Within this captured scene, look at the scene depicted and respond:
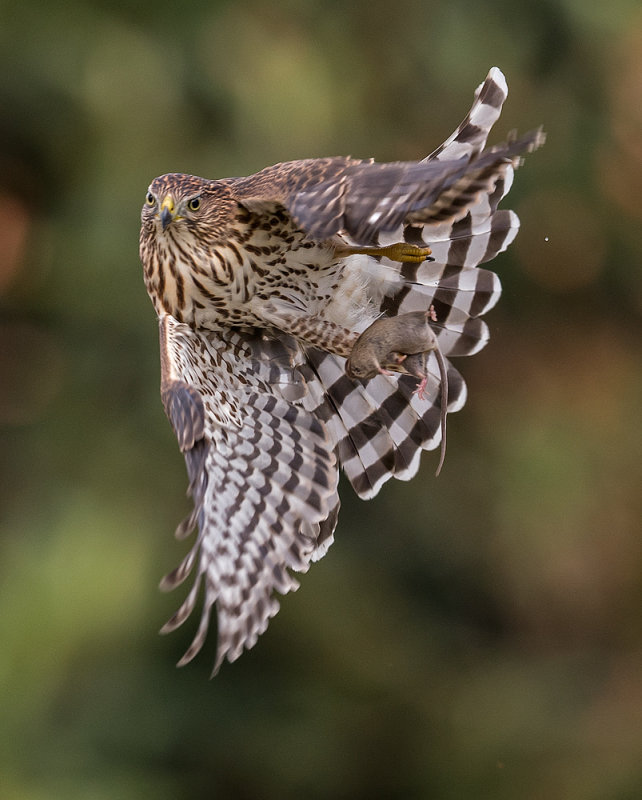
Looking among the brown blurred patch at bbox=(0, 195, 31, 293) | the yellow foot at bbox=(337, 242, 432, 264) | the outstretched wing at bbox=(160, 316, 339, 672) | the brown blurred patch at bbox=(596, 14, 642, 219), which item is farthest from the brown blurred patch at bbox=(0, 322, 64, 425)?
the yellow foot at bbox=(337, 242, 432, 264)

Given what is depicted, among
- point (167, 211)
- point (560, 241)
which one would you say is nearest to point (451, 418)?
point (560, 241)

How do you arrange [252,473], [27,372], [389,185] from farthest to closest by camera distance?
[27,372], [252,473], [389,185]

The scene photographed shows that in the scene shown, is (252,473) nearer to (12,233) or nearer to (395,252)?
(395,252)

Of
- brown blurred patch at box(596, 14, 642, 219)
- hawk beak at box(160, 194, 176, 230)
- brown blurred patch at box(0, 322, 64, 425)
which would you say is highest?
brown blurred patch at box(596, 14, 642, 219)

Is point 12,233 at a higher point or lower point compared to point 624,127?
lower

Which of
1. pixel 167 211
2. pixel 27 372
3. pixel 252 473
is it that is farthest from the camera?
pixel 27 372

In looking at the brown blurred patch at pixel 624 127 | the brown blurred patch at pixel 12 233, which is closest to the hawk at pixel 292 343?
the brown blurred patch at pixel 624 127

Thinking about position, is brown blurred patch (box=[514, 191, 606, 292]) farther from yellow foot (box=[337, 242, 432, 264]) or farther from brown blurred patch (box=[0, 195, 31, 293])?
yellow foot (box=[337, 242, 432, 264])

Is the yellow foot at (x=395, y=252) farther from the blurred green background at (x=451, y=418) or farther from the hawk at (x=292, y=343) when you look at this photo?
the blurred green background at (x=451, y=418)
